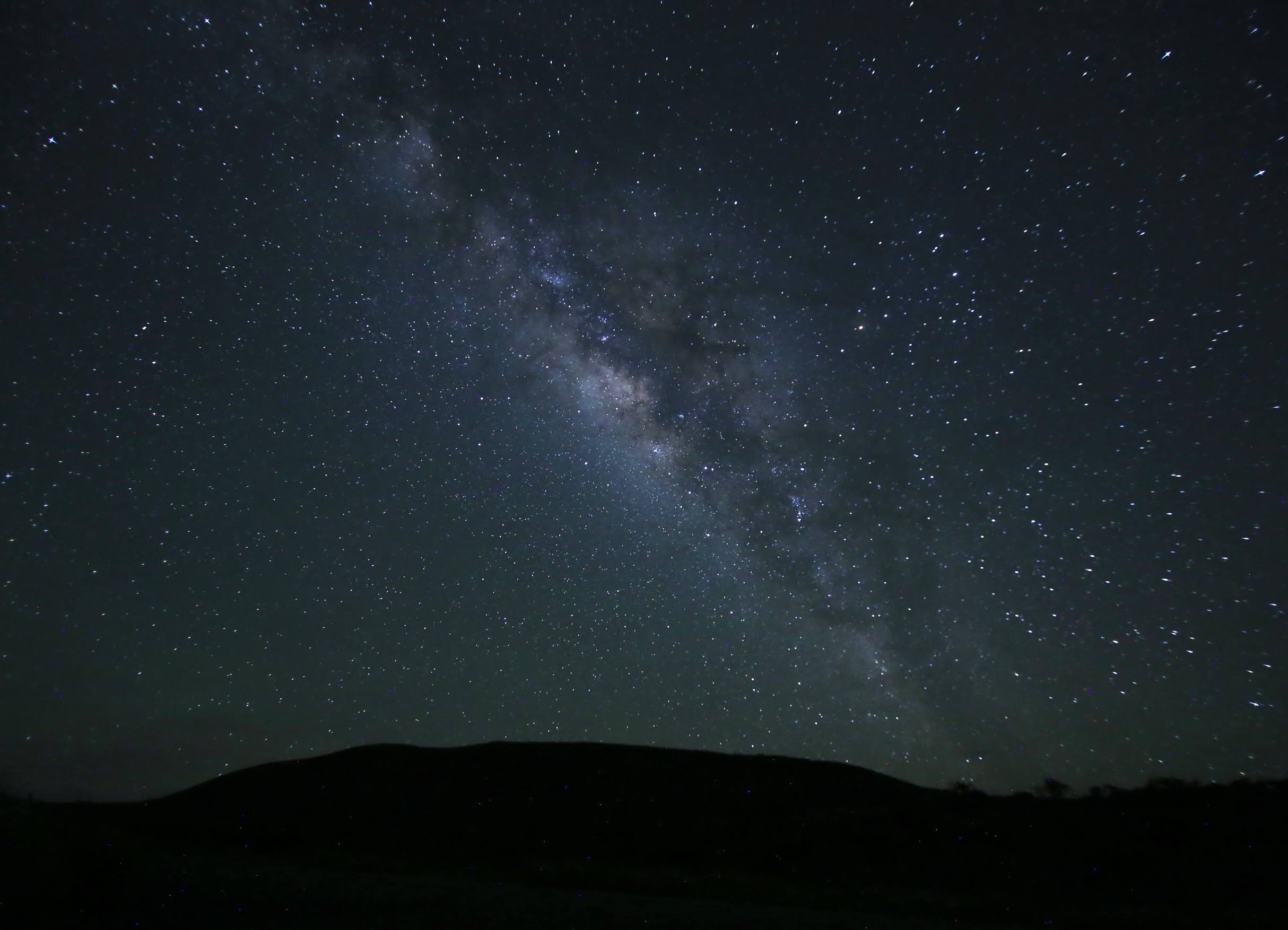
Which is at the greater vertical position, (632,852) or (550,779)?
(550,779)

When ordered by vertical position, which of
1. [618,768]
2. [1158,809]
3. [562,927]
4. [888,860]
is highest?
[618,768]

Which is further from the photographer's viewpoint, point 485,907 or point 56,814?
point 485,907

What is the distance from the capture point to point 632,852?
2038 centimetres

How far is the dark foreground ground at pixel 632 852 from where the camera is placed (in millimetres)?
11859

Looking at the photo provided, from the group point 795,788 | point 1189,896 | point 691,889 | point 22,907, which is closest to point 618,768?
point 795,788

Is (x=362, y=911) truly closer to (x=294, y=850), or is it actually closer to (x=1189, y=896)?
(x=294, y=850)

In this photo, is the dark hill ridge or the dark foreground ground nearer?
the dark foreground ground

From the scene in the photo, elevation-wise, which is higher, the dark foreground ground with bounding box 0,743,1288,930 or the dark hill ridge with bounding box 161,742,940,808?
the dark hill ridge with bounding box 161,742,940,808

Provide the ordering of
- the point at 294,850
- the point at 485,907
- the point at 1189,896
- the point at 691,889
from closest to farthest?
the point at 485,907 → the point at 1189,896 → the point at 691,889 → the point at 294,850

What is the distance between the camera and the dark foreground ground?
11.9m

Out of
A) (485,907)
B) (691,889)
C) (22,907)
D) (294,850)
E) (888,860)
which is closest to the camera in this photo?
(22,907)

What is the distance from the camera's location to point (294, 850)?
66.1ft

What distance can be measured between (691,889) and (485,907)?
465 centimetres

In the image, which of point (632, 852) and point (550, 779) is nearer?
point (632, 852)
